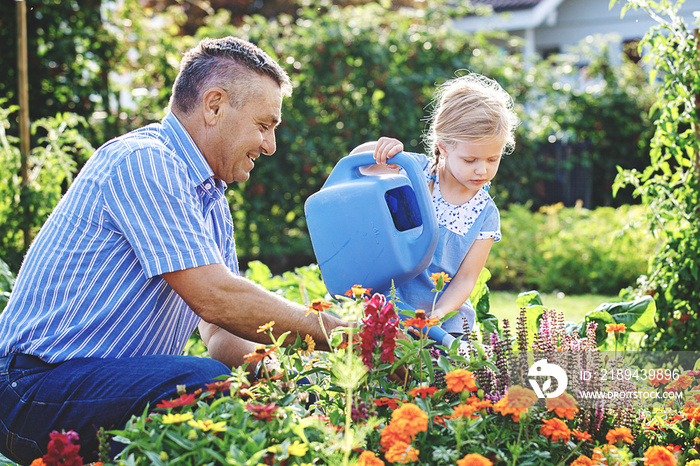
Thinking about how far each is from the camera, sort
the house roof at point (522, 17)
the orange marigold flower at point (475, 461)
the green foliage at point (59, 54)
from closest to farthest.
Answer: the orange marigold flower at point (475, 461), the green foliage at point (59, 54), the house roof at point (522, 17)

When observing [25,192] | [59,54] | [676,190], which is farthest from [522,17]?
[25,192]

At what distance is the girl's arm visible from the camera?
1925mm

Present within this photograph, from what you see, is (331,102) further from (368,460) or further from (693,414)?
(368,460)

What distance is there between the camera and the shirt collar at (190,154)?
5.71 feet

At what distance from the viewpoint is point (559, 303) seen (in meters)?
4.71

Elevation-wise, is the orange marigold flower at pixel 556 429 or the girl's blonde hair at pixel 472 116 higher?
the girl's blonde hair at pixel 472 116

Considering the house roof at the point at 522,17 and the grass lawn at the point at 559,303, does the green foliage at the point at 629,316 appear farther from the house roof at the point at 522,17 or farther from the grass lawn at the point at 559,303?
the house roof at the point at 522,17

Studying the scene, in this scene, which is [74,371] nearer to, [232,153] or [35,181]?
[232,153]

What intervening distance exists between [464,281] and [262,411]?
98 centimetres

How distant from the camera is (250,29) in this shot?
5637 millimetres

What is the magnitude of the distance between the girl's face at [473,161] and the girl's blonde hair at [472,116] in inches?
0.7

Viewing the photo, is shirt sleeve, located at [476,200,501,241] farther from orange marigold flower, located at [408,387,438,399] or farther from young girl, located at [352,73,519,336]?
orange marigold flower, located at [408,387,438,399]

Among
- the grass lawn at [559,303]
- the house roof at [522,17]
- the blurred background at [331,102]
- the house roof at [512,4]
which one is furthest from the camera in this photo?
the house roof at [512,4]

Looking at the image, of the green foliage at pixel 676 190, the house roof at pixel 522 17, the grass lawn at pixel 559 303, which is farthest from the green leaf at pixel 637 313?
the house roof at pixel 522 17
